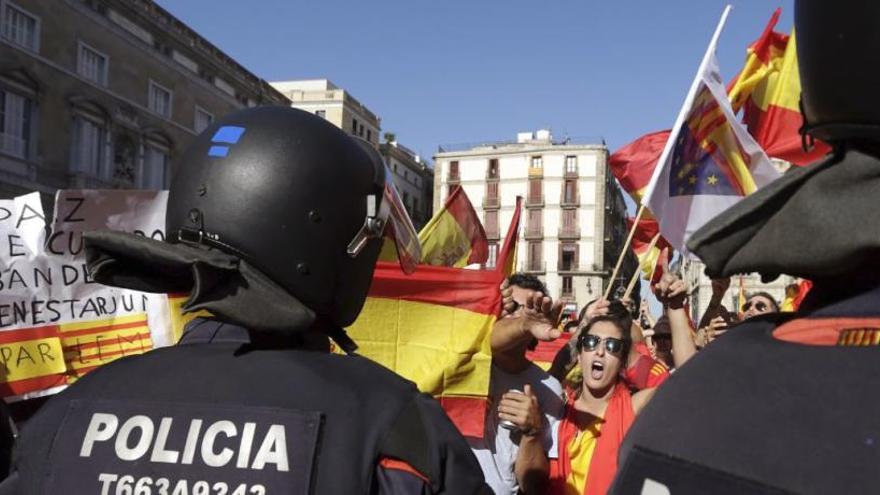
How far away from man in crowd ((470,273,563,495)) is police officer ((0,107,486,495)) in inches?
55.4

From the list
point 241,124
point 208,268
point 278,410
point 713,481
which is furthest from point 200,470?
point 713,481

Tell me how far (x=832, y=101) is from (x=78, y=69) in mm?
31401

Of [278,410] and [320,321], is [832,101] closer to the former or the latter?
[278,410]

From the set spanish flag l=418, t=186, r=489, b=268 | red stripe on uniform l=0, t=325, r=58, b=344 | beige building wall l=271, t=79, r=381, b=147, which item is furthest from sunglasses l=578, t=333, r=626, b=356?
beige building wall l=271, t=79, r=381, b=147

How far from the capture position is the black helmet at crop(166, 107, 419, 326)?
1.96 m

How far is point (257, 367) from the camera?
5.87 feet

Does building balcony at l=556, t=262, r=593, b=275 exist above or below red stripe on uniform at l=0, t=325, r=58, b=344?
below

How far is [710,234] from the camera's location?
1.28m

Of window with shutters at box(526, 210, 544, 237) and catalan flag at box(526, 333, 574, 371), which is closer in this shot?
catalan flag at box(526, 333, 574, 371)

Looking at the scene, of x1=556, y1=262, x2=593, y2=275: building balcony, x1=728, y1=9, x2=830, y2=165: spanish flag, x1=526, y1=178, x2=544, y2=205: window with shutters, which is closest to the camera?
x1=728, y1=9, x2=830, y2=165: spanish flag

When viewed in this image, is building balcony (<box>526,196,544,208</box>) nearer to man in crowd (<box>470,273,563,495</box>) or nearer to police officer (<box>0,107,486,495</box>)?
man in crowd (<box>470,273,563,495</box>)

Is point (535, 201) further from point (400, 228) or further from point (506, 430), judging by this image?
point (400, 228)

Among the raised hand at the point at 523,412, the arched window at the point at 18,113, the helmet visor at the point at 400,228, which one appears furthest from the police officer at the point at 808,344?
the arched window at the point at 18,113

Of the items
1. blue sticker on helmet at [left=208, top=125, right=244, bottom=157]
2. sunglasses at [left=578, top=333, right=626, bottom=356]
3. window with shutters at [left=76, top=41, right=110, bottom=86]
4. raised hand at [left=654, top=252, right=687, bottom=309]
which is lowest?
sunglasses at [left=578, top=333, right=626, bottom=356]
